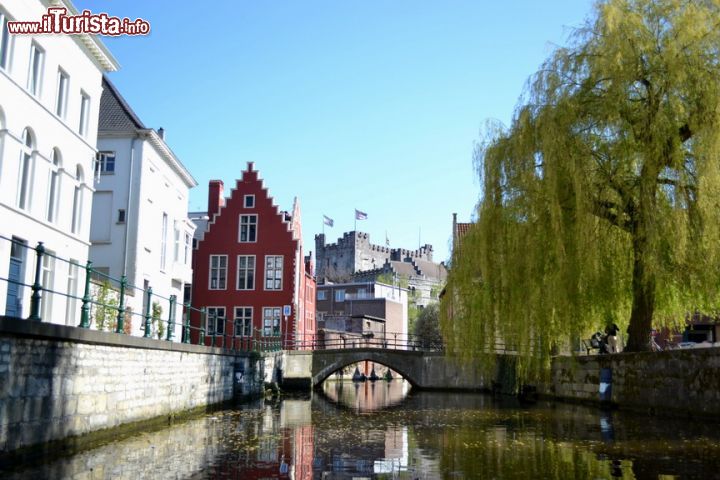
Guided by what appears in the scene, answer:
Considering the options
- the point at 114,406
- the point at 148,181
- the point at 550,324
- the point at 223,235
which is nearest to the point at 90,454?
the point at 114,406

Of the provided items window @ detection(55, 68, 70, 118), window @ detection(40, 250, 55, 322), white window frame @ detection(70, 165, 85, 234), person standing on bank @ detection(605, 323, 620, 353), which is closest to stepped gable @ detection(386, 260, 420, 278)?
person standing on bank @ detection(605, 323, 620, 353)

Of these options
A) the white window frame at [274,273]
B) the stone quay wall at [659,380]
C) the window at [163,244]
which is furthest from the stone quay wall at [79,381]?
the white window frame at [274,273]

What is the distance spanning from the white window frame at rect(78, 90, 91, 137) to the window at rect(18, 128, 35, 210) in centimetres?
352

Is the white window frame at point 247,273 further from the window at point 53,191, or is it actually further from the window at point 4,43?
the window at point 4,43

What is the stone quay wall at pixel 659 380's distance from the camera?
14.5 m

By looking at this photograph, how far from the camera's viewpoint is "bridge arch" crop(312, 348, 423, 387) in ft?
123

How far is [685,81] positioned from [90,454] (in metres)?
12.7

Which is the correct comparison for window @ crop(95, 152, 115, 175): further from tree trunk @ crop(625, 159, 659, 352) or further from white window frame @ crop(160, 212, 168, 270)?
tree trunk @ crop(625, 159, 659, 352)

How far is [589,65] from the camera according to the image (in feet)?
51.2

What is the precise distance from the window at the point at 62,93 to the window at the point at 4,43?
10.5 feet

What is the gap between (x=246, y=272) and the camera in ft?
136

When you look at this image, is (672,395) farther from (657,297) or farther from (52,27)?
(52,27)

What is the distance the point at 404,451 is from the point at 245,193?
33.8 meters

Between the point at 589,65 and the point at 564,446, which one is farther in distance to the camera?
the point at 589,65
